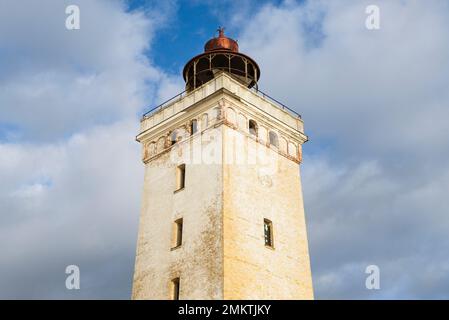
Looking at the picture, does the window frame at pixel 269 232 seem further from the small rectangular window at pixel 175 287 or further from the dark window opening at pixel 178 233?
the small rectangular window at pixel 175 287

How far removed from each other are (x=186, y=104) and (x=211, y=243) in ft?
33.9

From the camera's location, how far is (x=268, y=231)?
3247 cm

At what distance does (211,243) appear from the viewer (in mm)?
29406

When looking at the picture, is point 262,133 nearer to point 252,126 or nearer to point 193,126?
point 252,126

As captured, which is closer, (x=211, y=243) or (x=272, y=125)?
(x=211, y=243)

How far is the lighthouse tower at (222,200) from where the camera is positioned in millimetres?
29525

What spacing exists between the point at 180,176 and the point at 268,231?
6.11m

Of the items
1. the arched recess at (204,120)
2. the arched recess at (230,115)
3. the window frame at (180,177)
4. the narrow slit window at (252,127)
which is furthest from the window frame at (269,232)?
the arched recess at (204,120)

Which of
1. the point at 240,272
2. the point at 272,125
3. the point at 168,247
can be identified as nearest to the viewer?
the point at 240,272

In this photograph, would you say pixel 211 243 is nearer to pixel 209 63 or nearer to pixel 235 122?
pixel 235 122

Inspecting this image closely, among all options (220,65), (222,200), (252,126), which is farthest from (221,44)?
(222,200)

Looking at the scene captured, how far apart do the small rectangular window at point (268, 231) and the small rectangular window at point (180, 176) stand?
527 centimetres

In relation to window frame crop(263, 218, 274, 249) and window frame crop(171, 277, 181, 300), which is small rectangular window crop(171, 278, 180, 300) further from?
window frame crop(263, 218, 274, 249)
